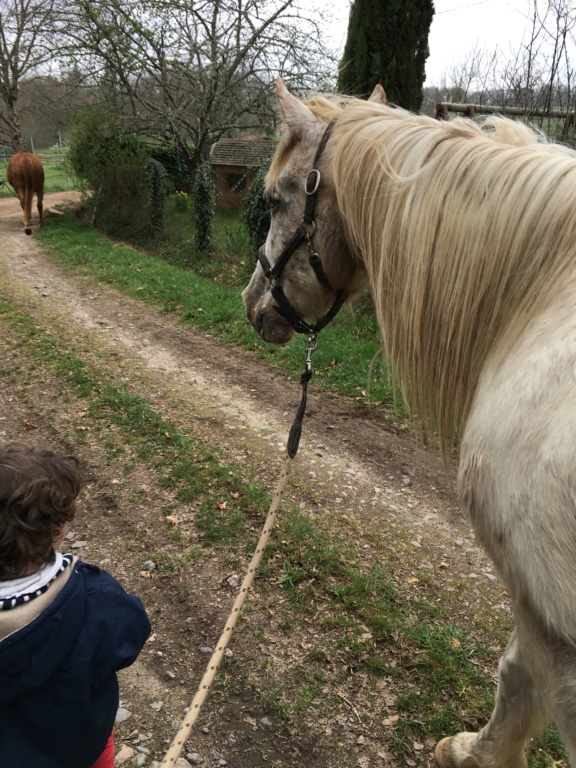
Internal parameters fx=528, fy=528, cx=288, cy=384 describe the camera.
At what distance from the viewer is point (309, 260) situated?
94.1 inches

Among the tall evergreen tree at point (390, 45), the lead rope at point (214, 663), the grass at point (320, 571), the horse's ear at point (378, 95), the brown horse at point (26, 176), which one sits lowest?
the grass at point (320, 571)

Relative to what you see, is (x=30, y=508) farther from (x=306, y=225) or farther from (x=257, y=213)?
(x=257, y=213)

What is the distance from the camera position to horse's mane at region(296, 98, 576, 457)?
1.62 meters

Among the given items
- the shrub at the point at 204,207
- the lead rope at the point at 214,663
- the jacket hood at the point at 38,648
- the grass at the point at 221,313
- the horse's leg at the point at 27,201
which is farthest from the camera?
the horse's leg at the point at 27,201

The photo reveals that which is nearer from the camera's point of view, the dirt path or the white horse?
the white horse

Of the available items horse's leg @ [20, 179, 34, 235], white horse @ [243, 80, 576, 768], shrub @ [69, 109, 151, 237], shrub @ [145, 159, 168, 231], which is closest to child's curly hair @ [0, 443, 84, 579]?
white horse @ [243, 80, 576, 768]

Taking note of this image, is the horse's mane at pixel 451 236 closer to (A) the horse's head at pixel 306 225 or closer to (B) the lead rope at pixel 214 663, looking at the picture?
→ (A) the horse's head at pixel 306 225

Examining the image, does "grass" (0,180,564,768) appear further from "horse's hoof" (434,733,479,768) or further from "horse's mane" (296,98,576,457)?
"horse's mane" (296,98,576,457)

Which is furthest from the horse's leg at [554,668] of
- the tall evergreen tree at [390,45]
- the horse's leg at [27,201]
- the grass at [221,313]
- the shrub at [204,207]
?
the horse's leg at [27,201]

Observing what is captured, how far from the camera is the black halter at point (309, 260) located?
2.27 metres

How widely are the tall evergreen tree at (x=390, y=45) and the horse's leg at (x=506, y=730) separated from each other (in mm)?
8583

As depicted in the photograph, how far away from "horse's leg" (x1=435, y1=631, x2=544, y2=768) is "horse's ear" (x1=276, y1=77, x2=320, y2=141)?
221cm

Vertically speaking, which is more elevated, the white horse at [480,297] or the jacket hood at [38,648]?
the white horse at [480,297]

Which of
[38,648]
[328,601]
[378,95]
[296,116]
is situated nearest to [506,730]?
[328,601]
